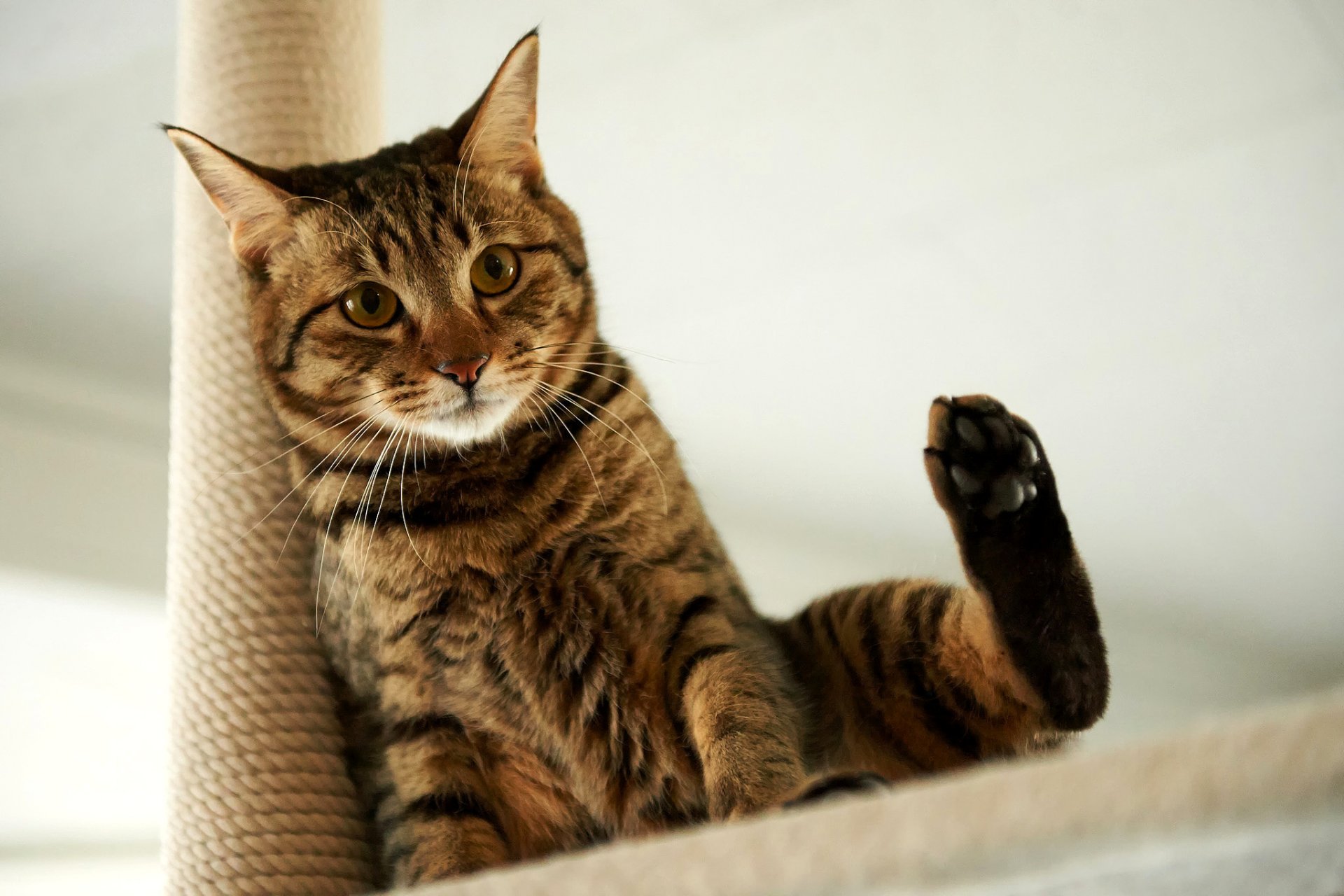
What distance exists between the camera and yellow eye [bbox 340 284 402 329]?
1068mm

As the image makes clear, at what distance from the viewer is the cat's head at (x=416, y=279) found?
1.02 metres

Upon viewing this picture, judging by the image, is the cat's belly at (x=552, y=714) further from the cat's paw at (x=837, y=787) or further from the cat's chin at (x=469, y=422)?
the cat's paw at (x=837, y=787)

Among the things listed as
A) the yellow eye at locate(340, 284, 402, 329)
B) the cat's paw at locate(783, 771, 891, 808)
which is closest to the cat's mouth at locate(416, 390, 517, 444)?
the yellow eye at locate(340, 284, 402, 329)

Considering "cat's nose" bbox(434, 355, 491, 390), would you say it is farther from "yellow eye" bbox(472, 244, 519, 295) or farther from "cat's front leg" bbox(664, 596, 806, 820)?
"cat's front leg" bbox(664, 596, 806, 820)

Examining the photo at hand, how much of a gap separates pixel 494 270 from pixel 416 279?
80 millimetres

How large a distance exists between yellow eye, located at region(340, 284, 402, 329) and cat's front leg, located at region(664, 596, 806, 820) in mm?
404

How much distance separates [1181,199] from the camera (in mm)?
2465

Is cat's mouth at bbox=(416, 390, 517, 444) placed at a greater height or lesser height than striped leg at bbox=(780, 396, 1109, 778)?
greater

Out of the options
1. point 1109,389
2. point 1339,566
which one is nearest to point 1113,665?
point 1339,566

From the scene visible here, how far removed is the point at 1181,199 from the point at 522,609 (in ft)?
6.81

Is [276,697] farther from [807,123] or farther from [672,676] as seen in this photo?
[807,123]

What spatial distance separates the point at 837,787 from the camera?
24.8 inches

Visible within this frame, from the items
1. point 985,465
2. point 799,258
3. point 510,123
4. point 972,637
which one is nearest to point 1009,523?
point 985,465

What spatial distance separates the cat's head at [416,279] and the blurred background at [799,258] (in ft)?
2.60
